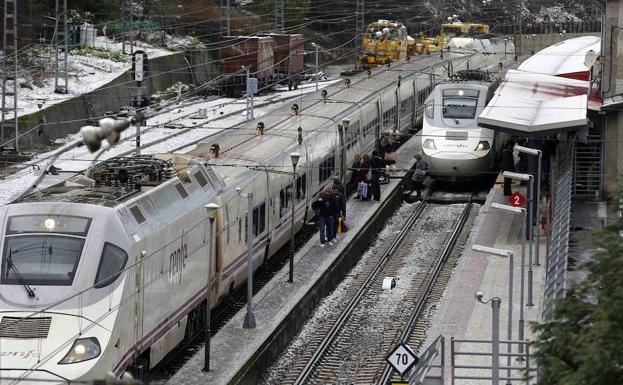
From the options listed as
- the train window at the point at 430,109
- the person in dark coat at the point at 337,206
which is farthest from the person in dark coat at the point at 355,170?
the person in dark coat at the point at 337,206

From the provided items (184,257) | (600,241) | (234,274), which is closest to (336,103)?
(234,274)

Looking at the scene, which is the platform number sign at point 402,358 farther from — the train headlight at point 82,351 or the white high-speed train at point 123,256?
the train headlight at point 82,351

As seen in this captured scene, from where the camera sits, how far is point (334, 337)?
26.1 metres

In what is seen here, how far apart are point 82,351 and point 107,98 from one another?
45668 millimetres

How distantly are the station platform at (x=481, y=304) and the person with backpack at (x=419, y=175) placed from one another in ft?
10.8

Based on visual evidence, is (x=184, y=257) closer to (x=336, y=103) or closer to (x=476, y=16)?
(x=336, y=103)

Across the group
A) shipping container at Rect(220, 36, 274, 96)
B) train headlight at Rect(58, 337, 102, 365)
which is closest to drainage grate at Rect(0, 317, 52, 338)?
train headlight at Rect(58, 337, 102, 365)

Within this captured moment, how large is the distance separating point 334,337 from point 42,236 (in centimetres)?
882

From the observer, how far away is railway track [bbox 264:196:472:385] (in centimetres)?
2411

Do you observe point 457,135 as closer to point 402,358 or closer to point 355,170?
point 355,170

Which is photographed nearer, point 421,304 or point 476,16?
point 421,304

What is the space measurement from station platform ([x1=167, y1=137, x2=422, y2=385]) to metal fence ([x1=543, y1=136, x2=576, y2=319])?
16.8 ft

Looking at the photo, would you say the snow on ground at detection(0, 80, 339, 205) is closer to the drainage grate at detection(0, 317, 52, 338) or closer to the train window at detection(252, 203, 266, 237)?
the train window at detection(252, 203, 266, 237)

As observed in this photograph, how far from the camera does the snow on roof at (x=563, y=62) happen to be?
41750 millimetres
